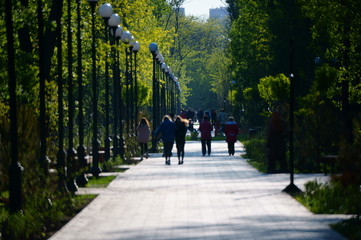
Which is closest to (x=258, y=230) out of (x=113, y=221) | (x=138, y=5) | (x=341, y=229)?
(x=341, y=229)

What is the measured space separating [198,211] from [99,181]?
29.0 ft

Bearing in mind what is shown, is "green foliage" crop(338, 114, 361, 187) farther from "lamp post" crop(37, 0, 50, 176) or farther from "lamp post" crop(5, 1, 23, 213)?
"lamp post" crop(5, 1, 23, 213)

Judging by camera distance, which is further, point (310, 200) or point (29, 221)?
point (310, 200)

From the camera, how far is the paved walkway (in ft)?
42.3

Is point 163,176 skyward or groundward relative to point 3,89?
groundward

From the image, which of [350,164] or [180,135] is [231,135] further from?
[350,164]

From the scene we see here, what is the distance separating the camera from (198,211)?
53.1ft

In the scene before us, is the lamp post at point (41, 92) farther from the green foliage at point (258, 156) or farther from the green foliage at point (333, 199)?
the green foliage at point (258, 156)

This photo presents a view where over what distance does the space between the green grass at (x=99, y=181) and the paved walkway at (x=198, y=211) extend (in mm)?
297

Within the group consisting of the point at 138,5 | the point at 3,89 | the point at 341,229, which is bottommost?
the point at 341,229

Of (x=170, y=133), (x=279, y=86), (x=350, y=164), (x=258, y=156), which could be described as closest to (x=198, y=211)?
(x=350, y=164)

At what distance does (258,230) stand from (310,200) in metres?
4.47

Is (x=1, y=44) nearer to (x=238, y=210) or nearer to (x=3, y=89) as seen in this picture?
(x=3, y=89)

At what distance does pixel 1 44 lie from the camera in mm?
27625
